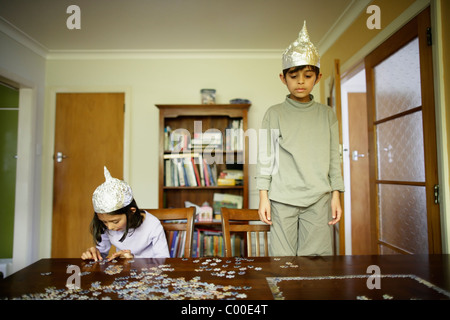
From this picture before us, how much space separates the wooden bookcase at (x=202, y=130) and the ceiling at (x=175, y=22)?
78 cm

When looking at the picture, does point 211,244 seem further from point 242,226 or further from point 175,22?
point 175,22

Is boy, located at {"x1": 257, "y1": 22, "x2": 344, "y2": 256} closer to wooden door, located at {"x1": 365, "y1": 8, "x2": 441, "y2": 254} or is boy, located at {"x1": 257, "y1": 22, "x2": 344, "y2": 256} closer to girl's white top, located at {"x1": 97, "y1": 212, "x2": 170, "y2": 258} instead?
girl's white top, located at {"x1": 97, "y1": 212, "x2": 170, "y2": 258}

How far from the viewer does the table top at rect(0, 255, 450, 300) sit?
72cm

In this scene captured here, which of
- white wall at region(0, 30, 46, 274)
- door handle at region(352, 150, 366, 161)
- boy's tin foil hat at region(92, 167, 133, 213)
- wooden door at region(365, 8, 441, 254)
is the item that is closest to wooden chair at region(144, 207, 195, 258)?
boy's tin foil hat at region(92, 167, 133, 213)

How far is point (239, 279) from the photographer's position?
0.84 metres

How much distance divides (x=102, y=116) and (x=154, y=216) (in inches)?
99.7

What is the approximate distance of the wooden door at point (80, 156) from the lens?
3613 millimetres

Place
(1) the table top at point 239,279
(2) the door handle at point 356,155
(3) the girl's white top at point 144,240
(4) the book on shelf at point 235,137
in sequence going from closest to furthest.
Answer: (1) the table top at point 239,279 < (3) the girl's white top at point 144,240 < (4) the book on shelf at point 235,137 < (2) the door handle at point 356,155

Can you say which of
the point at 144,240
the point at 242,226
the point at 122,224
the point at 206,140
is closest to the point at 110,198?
the point at 122,224

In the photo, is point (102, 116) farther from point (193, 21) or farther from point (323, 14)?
point (323, 14)

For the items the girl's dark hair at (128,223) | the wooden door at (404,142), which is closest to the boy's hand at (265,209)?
the girl's dark hair at (128,223)

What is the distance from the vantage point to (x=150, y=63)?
3.74 meters

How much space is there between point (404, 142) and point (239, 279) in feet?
5.83

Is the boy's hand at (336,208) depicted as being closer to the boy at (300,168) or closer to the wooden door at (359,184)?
the boy at (300,168)
